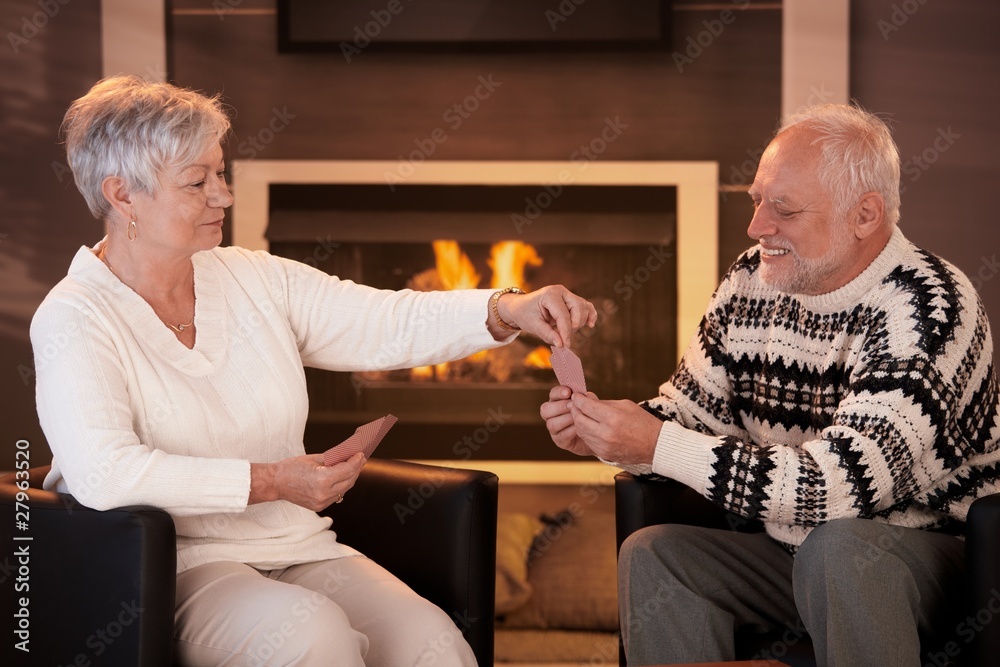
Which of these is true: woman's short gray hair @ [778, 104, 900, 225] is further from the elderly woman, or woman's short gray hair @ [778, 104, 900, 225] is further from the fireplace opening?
the fireplace opening

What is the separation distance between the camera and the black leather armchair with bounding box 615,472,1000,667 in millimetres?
1646

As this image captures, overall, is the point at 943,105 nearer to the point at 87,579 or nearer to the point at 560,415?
the point at 560,415

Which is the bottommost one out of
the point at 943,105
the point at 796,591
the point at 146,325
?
the point at 796,591

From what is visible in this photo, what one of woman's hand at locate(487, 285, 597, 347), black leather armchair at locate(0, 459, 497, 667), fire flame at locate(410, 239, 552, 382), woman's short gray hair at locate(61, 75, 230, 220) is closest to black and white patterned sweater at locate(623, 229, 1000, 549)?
woman's hand at locate(487, 285, 597, 347)

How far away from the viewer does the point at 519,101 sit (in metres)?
3.59

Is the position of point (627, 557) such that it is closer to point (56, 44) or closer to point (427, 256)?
point (427, 256)

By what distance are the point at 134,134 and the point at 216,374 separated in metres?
0.43

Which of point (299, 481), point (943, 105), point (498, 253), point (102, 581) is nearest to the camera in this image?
point (102, 581)

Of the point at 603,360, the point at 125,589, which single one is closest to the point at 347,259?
the point at 603,360

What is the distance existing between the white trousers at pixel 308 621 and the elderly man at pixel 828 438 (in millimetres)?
393

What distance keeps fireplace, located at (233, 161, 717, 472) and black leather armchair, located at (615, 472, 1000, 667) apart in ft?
4.96

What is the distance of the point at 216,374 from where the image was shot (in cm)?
182

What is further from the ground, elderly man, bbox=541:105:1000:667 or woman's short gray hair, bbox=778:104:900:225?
woman's short gray hair, bbox=778:104:900:225

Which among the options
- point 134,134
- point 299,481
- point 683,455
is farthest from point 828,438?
point 134,134
